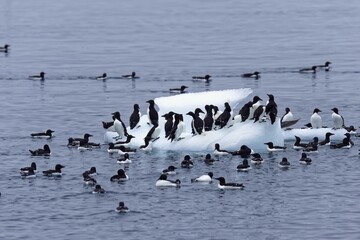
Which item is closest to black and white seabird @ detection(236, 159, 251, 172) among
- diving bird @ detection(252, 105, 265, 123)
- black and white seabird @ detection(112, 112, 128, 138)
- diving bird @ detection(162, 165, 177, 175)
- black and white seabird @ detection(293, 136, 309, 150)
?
diving bird @ detection(162, 165, 177, 175)

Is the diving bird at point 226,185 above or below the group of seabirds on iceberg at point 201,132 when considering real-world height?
below

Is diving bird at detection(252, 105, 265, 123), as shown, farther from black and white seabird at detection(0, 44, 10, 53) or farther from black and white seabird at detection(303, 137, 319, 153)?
black and white seabird at detection(0, 44, 10, 53)

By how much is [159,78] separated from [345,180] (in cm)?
3641

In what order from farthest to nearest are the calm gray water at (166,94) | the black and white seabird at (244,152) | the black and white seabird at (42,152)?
1. the black and white seabird at (42,152)
2. the black and white seabird at (244,152)
3. the calm gray water at (166,94)

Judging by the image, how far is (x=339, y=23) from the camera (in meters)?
122

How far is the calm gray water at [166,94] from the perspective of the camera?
43.2m

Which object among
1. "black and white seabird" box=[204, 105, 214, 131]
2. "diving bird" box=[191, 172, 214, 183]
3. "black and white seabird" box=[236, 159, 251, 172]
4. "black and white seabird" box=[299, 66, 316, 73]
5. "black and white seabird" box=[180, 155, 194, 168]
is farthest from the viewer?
"black and white seabird" box=[299, 66, 316, 73]

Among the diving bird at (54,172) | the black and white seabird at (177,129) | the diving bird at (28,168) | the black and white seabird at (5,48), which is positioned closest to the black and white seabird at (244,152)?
the black and white seabird at (177,129)

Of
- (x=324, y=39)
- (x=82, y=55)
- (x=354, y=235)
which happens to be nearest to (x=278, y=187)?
(x=354, y=235)

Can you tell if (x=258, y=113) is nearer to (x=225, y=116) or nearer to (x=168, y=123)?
(x=225, y=116)

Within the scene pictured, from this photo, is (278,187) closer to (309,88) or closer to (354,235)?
(354,235)

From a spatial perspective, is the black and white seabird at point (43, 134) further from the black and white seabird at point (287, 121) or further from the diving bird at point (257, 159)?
the diving bird at point (257, 159)

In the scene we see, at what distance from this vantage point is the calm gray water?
4322 cm

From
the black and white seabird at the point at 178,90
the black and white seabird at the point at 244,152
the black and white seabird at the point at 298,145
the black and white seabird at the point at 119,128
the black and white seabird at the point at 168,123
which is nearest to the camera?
the black and white seabird at the point at 244,152
